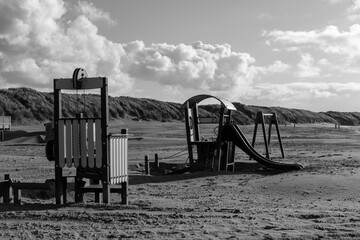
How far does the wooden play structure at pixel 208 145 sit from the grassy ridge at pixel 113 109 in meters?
43.3

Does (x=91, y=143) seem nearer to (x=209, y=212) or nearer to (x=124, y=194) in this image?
(x=124, y=194)

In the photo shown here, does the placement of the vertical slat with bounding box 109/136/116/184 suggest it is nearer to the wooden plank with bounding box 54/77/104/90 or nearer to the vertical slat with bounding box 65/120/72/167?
the vertical slat with bounding box 65/120/72/167

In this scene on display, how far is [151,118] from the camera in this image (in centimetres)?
11250

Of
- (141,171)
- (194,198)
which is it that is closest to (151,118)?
(141,171)

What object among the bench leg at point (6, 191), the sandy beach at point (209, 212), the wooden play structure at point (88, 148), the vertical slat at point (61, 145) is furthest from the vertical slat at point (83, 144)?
the bench leg at point (6, 191)

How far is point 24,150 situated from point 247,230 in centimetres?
3093

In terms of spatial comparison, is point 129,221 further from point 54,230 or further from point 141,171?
point 141,171

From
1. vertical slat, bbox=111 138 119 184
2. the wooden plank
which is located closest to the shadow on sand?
vertical slat, bbox=111 138 119 184

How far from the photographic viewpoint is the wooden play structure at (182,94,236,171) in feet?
70.7

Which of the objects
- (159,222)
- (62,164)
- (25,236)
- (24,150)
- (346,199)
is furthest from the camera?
(24,150)

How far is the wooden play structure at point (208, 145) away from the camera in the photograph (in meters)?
21.6

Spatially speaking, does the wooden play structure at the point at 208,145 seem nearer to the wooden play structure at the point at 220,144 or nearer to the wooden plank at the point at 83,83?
the wooden play structure at the point at 220,144

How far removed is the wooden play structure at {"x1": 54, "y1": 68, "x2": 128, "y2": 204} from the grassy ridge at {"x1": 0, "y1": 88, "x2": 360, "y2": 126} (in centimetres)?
5271

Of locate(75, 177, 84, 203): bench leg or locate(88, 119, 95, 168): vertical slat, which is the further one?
locate(75, 177, 84, 203): bench leg
